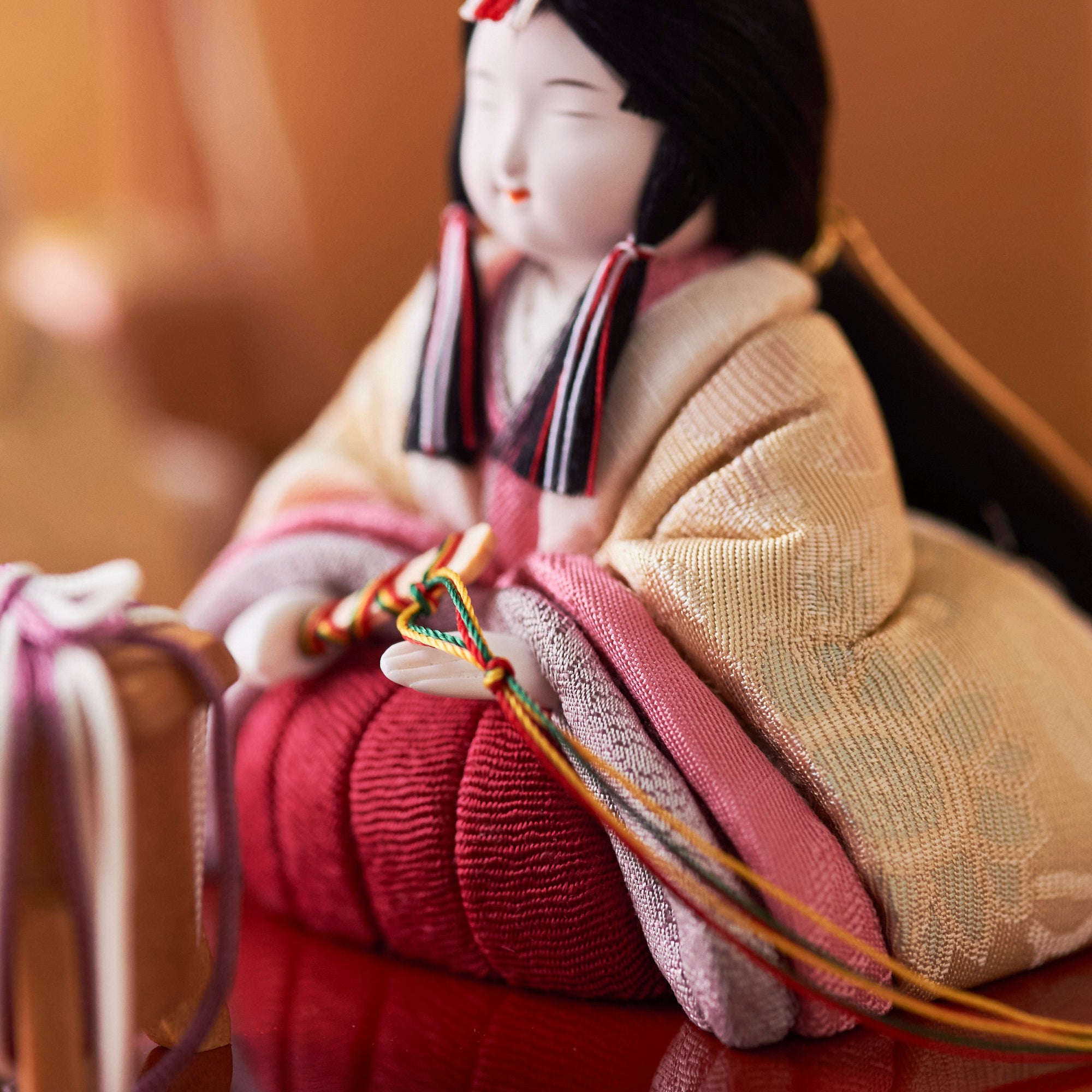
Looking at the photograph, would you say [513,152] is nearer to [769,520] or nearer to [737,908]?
[769,520]

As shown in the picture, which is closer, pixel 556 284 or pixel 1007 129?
pixel 556 284

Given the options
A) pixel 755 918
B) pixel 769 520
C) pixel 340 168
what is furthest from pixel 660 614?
pixel 340 168

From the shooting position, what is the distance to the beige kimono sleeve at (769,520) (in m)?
0.72

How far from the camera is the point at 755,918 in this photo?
0.62 meters

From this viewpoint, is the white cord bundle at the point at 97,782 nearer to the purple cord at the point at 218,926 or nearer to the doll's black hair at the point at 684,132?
the purple cord at the point at 218,926

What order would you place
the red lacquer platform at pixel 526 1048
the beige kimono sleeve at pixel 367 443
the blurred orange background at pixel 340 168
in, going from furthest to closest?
the blurred orange background at pixel 340 168 → the beige kimono sleeve at pixel 367 443 → the red lacquer platform at pixel 526 1048

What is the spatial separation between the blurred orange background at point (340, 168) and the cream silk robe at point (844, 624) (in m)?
0.64

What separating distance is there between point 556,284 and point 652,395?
5.7 inches

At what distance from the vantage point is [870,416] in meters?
0.83

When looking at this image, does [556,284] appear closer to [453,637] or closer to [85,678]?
[453,637]

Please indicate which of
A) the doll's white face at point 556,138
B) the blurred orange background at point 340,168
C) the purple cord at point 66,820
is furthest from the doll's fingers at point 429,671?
the blurred orange background at point 340,168

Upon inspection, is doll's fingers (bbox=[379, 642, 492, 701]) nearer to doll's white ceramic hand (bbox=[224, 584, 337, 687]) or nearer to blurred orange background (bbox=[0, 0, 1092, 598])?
doll's white ceramic hand (bbox=[224, 584, 337, 687])

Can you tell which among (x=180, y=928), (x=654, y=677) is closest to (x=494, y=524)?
(x=654, y=677)

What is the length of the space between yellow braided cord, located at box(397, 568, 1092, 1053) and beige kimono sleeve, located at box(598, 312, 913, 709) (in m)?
0.11
